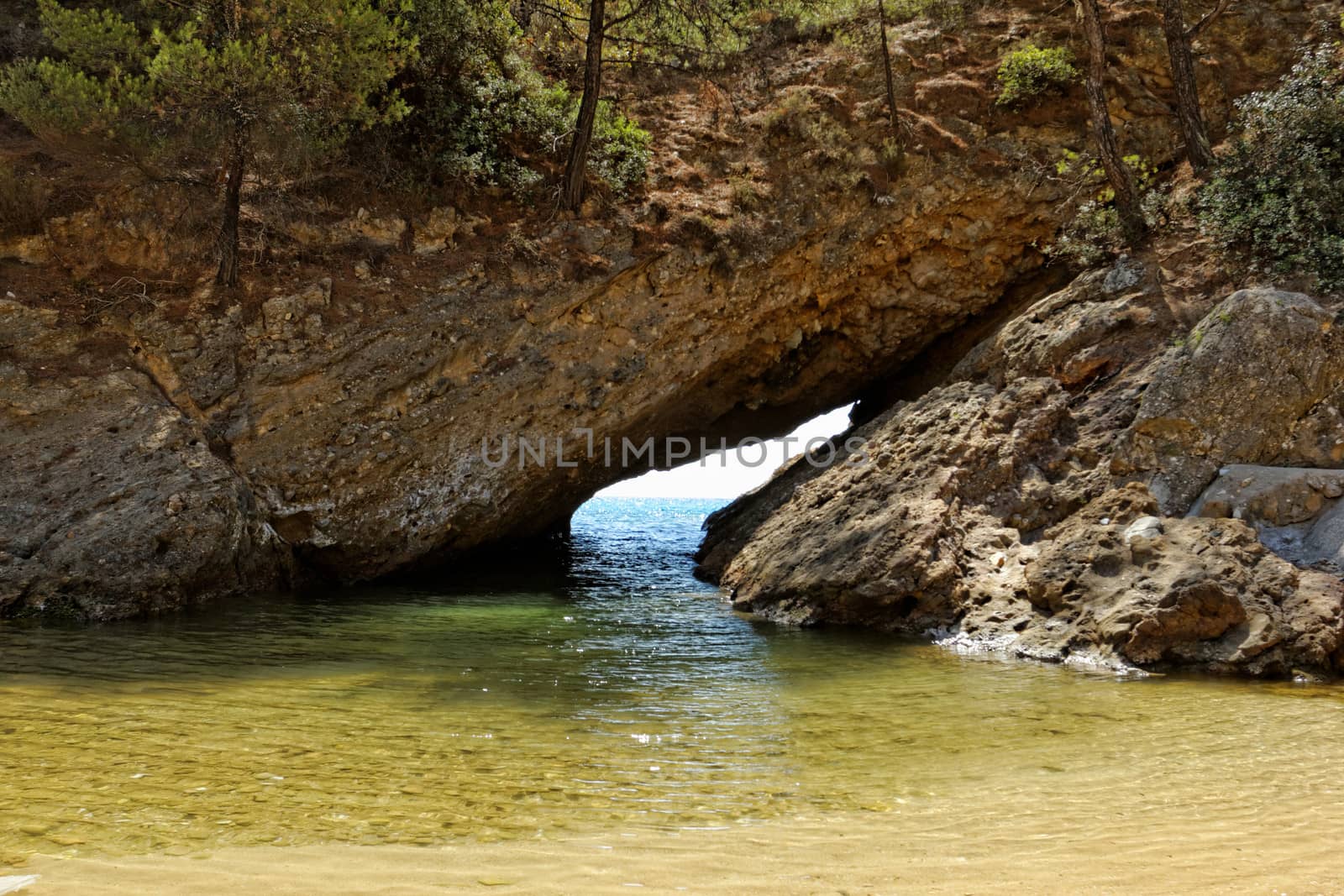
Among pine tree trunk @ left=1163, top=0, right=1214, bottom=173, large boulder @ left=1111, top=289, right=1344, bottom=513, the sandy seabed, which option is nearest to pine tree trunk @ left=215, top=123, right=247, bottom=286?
the sandy seabed

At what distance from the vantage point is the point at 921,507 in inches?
378

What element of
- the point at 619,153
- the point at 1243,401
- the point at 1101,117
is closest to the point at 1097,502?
the point at 1243,401

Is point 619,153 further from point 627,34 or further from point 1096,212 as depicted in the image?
point 1096,212

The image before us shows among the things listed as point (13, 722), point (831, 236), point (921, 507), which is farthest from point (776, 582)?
point (13, 722)

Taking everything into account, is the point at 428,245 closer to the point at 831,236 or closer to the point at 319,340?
the point at 319,340

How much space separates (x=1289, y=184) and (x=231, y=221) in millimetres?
13145

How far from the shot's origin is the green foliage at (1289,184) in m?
9.81

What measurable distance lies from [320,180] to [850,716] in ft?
36.4

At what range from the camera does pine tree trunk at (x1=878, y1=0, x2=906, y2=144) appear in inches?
569

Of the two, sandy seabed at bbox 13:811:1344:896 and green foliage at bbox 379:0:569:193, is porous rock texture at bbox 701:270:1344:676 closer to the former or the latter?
sandy seabed at bbox 13:811:1344:896

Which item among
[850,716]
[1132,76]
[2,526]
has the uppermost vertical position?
[1132,76]

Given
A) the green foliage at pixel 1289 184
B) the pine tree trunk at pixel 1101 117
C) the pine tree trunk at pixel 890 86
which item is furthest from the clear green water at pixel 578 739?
the pine tree trunk at pixel 890 86

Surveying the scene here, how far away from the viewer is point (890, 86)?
14.8 m

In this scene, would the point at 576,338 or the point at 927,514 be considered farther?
the point at 576,338
